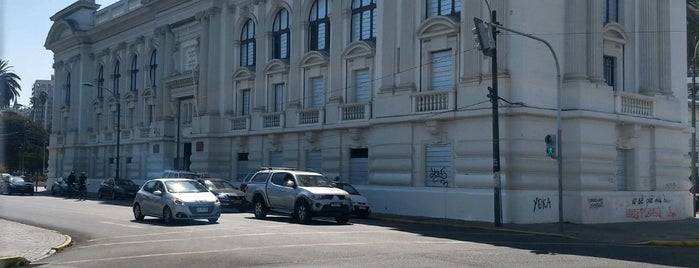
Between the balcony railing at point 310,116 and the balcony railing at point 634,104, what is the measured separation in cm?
1429

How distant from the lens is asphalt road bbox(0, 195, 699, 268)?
14.7 meters

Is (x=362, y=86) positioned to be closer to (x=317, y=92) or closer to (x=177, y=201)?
(x=317, y=92)

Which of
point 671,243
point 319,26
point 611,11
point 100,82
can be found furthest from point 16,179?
point 671,243

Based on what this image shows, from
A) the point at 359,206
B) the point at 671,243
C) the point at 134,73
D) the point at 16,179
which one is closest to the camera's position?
the point at 671,243

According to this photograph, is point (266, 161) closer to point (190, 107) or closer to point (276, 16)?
point (276, 16)

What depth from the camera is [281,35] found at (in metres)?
42.6

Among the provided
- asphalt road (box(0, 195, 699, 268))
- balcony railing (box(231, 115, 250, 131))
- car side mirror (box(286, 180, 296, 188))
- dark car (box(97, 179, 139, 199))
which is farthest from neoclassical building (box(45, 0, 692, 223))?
car side mirror (box(286, 180, 296, 188))

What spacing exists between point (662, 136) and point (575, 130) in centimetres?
634

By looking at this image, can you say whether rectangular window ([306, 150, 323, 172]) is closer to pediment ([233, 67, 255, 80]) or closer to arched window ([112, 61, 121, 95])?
pediment ([233, 67, 255, 80])

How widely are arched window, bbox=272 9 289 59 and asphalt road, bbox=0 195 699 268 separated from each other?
1860cm

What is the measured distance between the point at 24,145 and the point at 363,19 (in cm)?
6986

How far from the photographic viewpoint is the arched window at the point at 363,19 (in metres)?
36.0

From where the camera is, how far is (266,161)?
4209cm

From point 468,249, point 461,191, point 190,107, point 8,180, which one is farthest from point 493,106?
point 8,180
